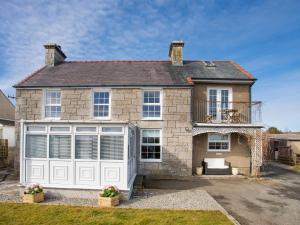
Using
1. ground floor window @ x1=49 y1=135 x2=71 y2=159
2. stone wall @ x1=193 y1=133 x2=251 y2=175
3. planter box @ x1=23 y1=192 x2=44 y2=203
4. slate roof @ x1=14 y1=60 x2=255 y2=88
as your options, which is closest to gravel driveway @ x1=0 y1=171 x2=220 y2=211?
planter box @ x1=23 y1=192 x2=44 y2=203

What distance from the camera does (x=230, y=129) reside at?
48.1 feet

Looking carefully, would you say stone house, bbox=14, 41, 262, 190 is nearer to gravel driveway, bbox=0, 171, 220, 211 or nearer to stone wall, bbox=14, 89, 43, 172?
stone wall, bbox=14, 89, 43, 172

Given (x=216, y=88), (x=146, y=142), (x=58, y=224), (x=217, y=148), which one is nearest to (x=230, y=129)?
(x=217, y=148)

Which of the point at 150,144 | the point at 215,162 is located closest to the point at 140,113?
the point at 150,144

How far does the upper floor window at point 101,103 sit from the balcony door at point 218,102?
6676 millimetres

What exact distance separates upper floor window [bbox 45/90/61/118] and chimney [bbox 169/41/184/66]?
8.44m

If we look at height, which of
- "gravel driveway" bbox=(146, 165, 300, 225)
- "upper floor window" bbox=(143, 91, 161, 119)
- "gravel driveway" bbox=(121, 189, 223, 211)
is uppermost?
"upper floor window" bbox=(143, 91, 161, 119)

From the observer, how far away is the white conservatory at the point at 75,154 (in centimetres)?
966

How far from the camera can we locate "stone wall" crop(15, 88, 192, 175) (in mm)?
14281

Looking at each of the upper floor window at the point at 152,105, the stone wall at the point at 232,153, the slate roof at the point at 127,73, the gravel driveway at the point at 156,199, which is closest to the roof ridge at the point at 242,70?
the slate roof at the point at 127,73

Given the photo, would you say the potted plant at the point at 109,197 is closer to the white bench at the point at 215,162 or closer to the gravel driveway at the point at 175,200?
the gravel driveway at the point at 175,200

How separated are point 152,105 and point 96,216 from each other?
831cm

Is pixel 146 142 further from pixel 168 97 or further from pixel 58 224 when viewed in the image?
pixel 58 224

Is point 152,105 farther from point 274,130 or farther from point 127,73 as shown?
point 274,130
